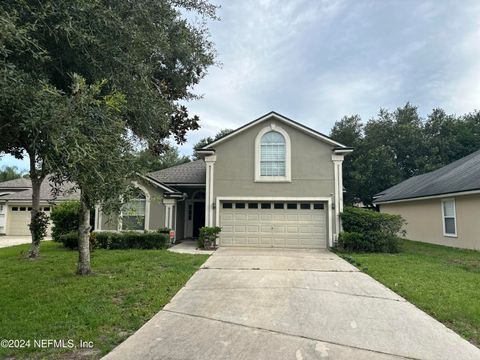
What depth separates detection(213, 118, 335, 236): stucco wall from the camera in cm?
1553

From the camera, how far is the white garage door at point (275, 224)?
15.5m

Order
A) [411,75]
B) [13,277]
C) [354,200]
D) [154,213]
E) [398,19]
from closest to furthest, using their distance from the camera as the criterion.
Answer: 1. [13,277]
2. [398,19]
3. [154,213]
4. [411,75]
5. [354,200]

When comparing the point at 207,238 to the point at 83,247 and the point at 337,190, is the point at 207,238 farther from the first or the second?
the point at 83,247

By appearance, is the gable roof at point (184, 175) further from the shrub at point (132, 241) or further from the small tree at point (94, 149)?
the small tree at point (94, 149)

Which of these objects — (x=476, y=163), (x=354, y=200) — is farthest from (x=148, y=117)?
(x=354, y=200)

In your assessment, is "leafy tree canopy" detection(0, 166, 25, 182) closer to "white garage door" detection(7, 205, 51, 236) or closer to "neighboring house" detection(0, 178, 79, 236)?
"neighboring house" detection(0, 178, 79, 236)

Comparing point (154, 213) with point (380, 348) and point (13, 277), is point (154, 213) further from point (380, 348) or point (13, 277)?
point (380, 348)

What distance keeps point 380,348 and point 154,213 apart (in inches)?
535

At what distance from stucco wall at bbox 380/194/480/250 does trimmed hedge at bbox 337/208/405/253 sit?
3.11m

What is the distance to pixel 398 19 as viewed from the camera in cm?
1186

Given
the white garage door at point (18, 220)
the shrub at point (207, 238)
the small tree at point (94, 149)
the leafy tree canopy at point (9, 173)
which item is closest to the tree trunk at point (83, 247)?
the small tree at point (94, 149)

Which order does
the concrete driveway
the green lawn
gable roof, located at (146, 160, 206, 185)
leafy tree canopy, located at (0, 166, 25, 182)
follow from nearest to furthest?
1. the concrete driveway
2. the green lawn
3. gable roof, located at (146, 160, 206, 185)
4. leafy tree canopy, located at (0, 166, 25, 182)

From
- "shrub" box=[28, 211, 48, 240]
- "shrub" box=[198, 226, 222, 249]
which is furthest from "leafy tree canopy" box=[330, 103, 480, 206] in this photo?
"shrub" box=[28, 211, 48, 240]

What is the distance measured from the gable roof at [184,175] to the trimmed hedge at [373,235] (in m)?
8.10
